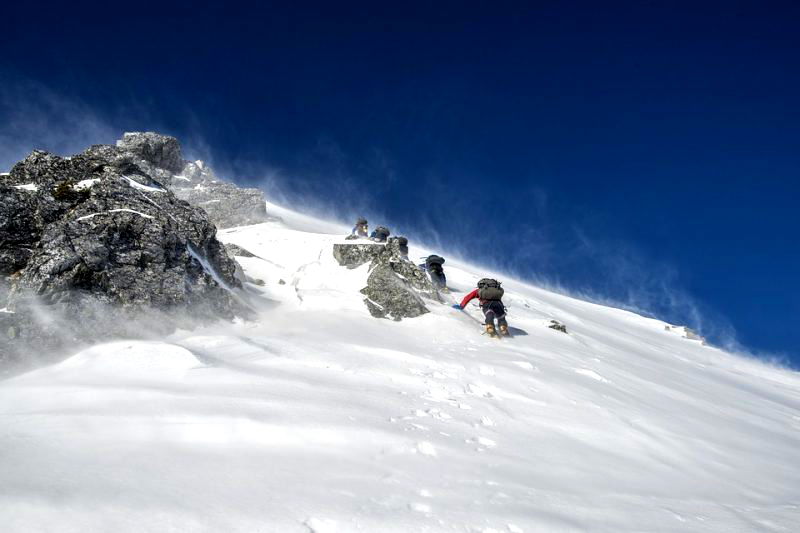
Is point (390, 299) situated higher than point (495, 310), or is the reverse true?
point (495, 310)

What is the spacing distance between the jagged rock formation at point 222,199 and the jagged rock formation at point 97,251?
18524mm

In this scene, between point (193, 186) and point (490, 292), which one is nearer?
point (490, 292)

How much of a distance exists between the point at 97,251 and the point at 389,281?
752cm

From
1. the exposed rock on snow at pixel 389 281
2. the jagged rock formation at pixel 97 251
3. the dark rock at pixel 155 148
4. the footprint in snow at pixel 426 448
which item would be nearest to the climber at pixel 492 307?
the exposed rock on snow at pixel 389 281

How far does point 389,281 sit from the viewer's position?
42.2ft

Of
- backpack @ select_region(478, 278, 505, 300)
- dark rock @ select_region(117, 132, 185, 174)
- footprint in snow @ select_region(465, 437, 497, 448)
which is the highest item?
dark rock @ select_region(117, 132, 185, 174)

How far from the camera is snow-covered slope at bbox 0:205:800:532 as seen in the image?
314 centimetres

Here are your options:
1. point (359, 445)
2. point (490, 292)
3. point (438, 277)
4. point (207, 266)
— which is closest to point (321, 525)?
point (359, 445)

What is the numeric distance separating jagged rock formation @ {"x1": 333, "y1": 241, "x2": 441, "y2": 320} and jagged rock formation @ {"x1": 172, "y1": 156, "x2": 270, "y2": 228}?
56.7ft

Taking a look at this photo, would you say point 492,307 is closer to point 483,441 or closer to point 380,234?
point 483,441

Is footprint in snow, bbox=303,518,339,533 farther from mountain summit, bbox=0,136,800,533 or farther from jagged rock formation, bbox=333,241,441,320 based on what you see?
jagged rock formation, bbox=333,241,441,320

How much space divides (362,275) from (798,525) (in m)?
11.5

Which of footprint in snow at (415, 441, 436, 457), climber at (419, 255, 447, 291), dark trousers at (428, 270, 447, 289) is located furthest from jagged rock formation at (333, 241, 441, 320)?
footprint in snow at (415, 441, 436, 457)

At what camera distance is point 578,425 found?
657 cm
